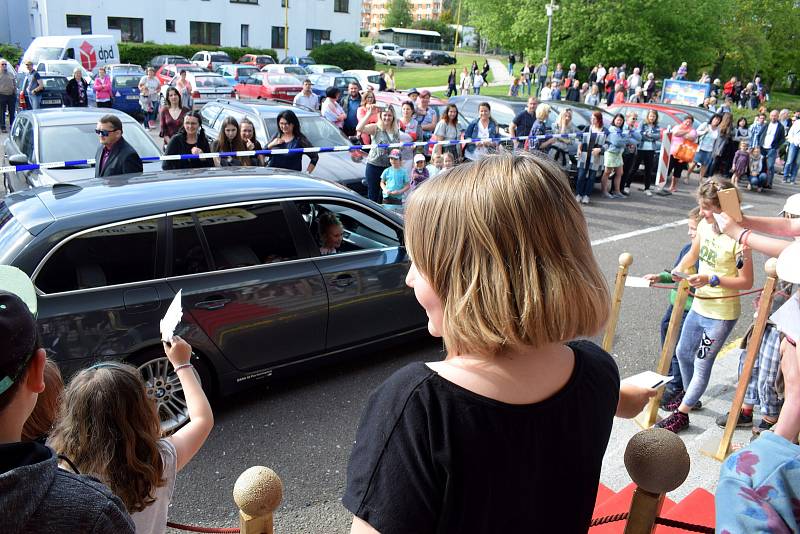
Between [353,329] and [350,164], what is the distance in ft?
18.1

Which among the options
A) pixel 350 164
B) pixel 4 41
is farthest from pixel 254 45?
pixel 350 164

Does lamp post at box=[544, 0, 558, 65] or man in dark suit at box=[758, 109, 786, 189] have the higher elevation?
lamp post at box=[544, 0, 558, 65]

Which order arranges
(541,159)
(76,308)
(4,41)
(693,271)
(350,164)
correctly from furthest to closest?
(4,41), (350,164), (693,271), (76,308), (541,159)

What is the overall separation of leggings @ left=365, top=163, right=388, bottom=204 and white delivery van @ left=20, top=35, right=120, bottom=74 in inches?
954

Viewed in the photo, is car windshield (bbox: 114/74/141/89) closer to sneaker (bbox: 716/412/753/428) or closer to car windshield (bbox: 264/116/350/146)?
car windshield (bbox: 264/116/350/146)

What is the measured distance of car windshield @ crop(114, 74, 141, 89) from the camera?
20359mm

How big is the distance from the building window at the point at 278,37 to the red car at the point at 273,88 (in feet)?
93.9

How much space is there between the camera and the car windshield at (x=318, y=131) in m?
10.3

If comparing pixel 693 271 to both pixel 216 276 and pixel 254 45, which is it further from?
pixel 254 45

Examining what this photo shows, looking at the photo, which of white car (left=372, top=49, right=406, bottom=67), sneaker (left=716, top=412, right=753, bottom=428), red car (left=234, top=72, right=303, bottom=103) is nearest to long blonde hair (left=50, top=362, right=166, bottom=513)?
sneaker (left=716, top=412, right=753, bottom=428)

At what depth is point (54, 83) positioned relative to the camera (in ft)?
59.4

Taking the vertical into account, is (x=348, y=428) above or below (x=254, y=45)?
below

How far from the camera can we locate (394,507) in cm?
117

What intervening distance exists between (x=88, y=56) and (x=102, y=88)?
13.7 meters
